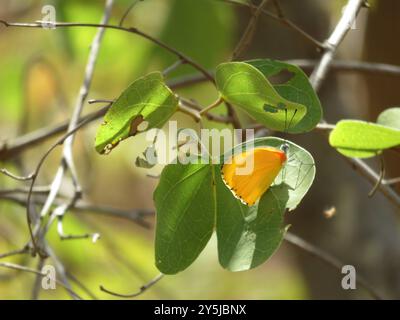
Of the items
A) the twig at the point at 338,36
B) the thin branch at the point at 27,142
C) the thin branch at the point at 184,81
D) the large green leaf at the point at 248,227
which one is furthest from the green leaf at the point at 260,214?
the thin branch at the point at 27,142

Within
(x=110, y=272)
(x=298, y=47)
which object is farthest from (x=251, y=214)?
(x=110, y=272)

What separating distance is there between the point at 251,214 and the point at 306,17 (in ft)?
2.79

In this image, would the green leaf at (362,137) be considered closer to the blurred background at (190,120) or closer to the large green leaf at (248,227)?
the large green leaf at (248,227)

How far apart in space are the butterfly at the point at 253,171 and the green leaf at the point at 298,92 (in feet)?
0.09

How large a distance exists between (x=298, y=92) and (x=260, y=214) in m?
0.10

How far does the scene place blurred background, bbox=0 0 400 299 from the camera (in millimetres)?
1384

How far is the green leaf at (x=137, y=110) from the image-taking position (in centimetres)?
61

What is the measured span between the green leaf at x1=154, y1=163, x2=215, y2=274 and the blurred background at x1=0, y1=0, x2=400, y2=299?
443 millimetres

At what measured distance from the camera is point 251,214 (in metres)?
0.65

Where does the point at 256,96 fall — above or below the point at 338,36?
below

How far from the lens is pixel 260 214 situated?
2.11 feet

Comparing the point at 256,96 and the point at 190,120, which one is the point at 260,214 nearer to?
the point at 256,96

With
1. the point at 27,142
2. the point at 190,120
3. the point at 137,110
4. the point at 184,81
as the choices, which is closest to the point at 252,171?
the point at 137,110
